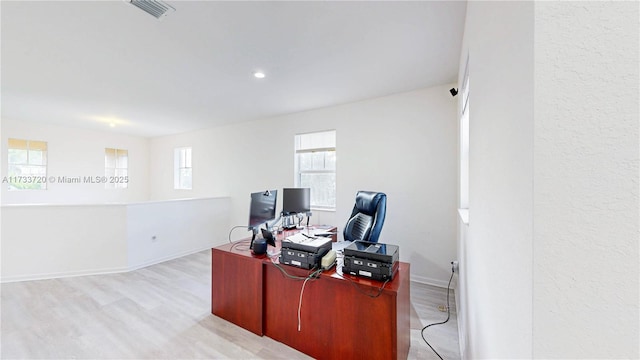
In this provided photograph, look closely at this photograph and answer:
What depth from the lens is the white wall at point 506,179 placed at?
507mm

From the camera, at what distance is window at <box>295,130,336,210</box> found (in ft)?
12.5

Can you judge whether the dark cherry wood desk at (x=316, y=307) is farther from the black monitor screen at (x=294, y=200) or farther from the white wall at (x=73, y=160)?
the white wall at (x=73, y=160)

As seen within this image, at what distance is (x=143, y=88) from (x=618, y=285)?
4.03m

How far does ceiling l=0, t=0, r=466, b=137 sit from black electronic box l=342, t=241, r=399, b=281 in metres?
1.66

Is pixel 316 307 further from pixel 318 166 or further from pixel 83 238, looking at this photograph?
pixel 83 238

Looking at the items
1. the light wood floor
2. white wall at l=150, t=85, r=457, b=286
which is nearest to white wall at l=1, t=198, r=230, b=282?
the light wood floor

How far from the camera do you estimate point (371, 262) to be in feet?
5.10

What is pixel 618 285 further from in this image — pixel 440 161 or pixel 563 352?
pixel 440 161

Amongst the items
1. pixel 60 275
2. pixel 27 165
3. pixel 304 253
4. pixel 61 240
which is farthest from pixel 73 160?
pixel 304 253

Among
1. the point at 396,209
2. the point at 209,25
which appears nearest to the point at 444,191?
the point at 396,209

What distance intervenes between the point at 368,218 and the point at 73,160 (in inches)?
256

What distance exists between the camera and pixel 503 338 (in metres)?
0.68

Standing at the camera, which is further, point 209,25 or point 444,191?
point 444,191

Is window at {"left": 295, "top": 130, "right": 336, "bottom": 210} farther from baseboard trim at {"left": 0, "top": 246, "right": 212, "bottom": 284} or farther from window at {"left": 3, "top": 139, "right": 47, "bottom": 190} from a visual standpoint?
window at {"left": 3, "top": 139, "right": 47, "bottom": 190}
